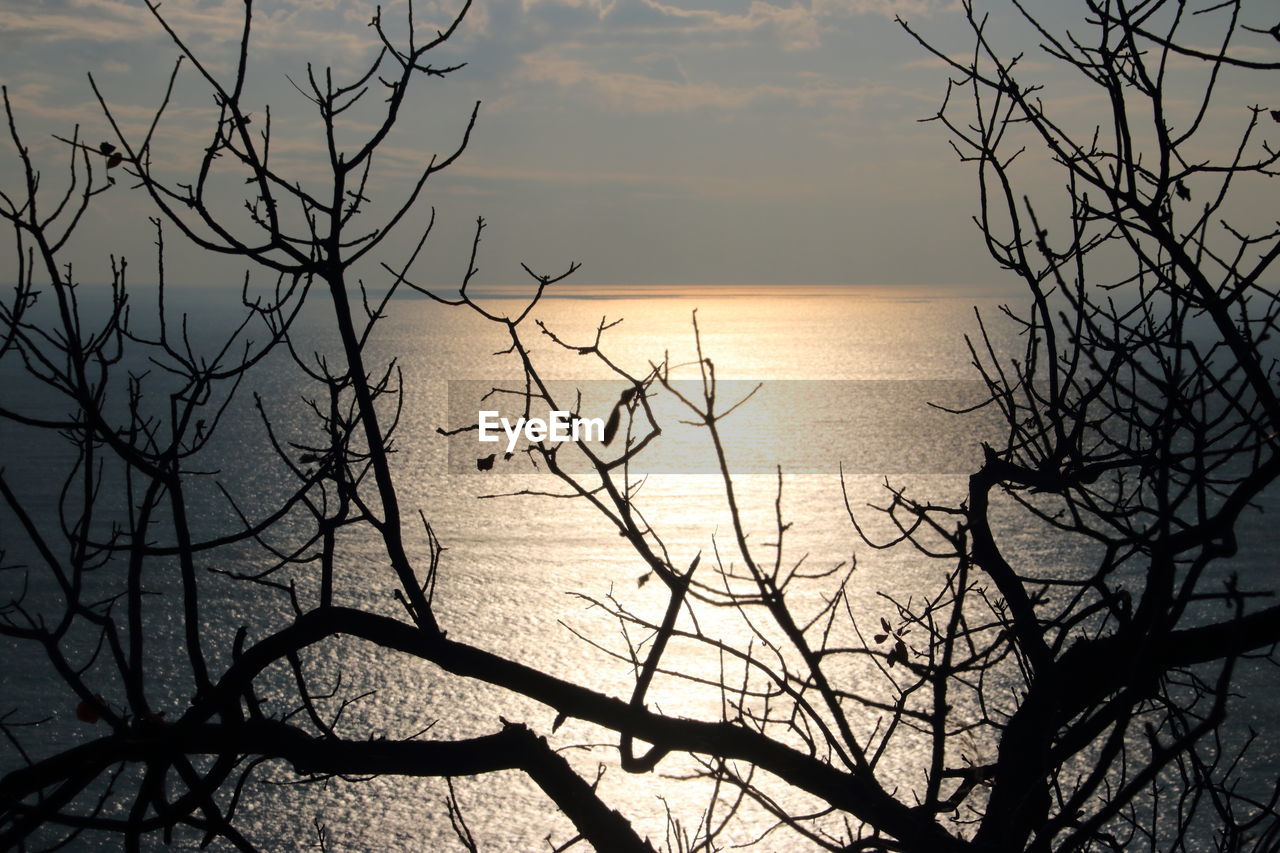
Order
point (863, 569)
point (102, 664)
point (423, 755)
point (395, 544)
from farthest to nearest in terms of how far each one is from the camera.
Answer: point (863, 569)
point (102, 664)
point (395, 544)
point (423, 755)

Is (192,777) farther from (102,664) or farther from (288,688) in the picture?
(102,664)

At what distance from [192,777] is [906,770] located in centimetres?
6782

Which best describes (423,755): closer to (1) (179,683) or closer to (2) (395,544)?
(2) (395,544)

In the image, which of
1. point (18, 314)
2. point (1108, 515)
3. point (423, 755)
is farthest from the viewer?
point (18, 314)

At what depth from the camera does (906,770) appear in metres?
66.1

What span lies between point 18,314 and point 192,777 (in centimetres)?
246

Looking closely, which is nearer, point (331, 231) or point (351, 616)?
point (351, 616)

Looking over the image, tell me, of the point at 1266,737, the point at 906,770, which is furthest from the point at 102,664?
the point at 1266,737

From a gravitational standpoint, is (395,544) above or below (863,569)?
above

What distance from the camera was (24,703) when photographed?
69938 millimetres

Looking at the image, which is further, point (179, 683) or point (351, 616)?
point (179, 683)

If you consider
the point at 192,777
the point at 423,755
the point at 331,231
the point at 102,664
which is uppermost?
the point at 331,231

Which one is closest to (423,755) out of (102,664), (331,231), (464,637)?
(331,231)

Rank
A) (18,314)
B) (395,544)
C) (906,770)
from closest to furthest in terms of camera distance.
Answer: (395,544) < (18,314) < (906,770)
